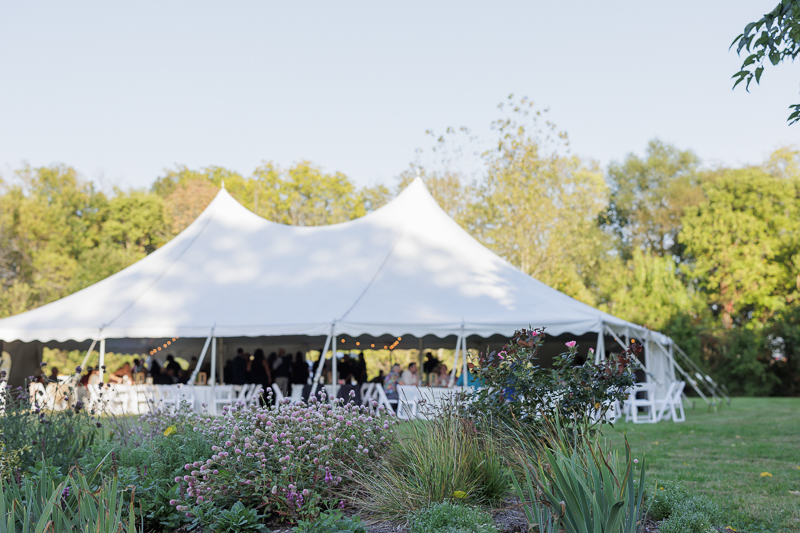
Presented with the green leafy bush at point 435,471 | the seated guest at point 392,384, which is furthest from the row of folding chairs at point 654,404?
the green leafy bush at point 435,471

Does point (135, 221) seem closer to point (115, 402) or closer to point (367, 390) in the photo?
point (367, 390)

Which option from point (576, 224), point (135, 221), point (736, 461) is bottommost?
point (736, 461)

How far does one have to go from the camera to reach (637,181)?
38531mm

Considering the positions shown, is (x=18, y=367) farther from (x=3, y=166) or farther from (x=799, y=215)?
(x=799, y=215)

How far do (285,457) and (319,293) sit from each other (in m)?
8.07

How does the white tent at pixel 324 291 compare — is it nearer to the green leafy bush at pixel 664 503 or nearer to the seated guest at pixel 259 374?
the seated guest at pixel 259 374

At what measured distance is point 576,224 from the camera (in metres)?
25.1

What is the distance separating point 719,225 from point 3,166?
109ft

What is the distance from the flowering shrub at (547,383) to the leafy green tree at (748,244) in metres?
26.9

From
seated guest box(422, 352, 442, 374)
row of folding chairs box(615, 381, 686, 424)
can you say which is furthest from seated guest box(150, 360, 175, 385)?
row of folding chairs box(615, 381, 686, 424)

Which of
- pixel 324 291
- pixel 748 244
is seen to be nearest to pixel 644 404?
pixel 324 291

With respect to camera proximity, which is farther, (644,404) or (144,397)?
(644,404)

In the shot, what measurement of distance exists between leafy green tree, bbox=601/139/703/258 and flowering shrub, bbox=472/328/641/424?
33.1m

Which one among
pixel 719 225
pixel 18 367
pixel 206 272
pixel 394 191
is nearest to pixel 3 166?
pixel 394 191
